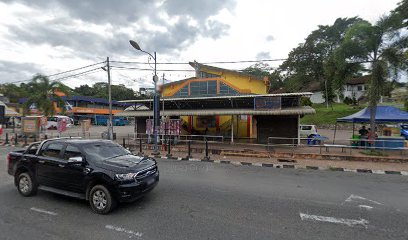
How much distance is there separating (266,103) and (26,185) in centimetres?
1329

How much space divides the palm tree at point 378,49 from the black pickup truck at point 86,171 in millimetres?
13399

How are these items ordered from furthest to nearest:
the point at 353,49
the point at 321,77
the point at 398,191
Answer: the point at 321,77
the point at 353,49
the point at 398,191

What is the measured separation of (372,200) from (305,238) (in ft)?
11.1

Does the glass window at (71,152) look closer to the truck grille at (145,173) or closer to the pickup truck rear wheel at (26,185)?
the pickup truck rear wheel at (26,185)

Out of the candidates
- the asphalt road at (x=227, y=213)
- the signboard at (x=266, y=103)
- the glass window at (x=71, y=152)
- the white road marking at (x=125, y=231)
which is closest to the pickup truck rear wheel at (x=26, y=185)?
the asphalt road at (x=227, y=213)

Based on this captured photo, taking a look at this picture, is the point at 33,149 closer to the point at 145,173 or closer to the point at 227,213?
the point at 145,173

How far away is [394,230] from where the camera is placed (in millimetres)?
4262

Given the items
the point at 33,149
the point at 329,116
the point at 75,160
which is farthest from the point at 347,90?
the point at 33,149

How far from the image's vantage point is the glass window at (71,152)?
552cm

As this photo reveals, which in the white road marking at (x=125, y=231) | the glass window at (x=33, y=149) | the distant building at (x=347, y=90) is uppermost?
the distant building at (x=347, y=90)

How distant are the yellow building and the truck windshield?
14.8 m

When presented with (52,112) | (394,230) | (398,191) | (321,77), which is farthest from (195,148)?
(321,77)

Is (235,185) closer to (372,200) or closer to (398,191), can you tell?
(372,200)

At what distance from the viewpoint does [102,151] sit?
5906mm
